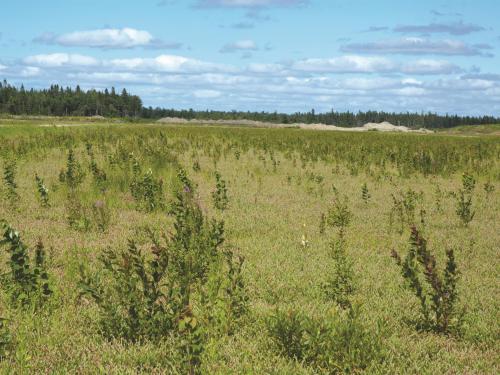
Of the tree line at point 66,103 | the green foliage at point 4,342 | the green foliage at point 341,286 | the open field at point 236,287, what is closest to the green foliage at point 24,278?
the open field at point 236,287

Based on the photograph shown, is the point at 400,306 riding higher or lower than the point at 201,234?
lower

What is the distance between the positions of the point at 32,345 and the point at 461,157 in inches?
926

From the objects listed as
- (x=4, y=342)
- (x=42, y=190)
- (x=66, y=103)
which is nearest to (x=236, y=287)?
(x=4, y=342)

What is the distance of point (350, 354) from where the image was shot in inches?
Result: 159

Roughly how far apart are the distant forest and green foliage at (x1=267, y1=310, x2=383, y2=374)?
138330mm

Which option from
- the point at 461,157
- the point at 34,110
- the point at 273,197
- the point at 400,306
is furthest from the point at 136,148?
the point at 34,110

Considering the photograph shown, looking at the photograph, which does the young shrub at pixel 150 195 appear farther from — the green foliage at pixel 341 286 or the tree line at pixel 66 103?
the tree line at pixel 66 103

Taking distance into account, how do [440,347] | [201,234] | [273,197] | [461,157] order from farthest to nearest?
[461,157] → [273,197] → [201,234] → [440,347]

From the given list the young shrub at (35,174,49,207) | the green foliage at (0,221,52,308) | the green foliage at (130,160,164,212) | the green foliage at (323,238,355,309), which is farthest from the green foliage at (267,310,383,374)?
the young shrub at (35,174,49,207)

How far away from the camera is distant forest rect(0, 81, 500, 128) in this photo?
131875 millimetres

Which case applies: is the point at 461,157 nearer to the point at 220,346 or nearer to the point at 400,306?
the point at 400,306

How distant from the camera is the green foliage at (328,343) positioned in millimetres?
4094

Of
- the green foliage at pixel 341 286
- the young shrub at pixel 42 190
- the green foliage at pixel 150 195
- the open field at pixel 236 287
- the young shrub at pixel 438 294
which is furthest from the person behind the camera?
the green foliage at pixel 150 195

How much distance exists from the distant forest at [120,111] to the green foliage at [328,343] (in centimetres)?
13833
